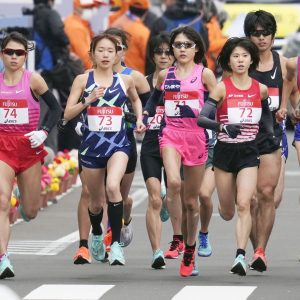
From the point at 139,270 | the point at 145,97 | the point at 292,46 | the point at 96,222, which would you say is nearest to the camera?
the point at 139,270

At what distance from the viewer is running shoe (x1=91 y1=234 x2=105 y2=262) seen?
55.2ft

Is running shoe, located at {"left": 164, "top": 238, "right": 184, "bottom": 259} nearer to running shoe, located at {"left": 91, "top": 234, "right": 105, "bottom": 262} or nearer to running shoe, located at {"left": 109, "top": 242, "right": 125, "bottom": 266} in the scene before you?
running shoe, located at {"left": 91, "top": 234, "right": 105, "bottom": 262}

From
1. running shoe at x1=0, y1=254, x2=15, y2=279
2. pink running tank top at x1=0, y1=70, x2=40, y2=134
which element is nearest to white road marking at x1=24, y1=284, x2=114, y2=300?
running shoe at x1=0, y1=254, x2=15, y2=279

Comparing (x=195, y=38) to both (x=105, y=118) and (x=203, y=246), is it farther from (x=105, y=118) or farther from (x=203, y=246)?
(x=203, y=246)

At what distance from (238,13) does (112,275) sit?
21.5 metres

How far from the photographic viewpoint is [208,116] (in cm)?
1558

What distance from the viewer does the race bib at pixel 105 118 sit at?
1616 cm

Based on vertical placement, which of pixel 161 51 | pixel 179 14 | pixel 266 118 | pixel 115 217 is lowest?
pixel 115 217

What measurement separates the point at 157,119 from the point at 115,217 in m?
1.28

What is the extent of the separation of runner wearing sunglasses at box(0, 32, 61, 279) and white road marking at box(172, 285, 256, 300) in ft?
5.87

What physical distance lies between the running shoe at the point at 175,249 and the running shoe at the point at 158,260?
1.01 meters

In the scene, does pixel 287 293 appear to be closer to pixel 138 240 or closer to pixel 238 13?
pixel 138 240

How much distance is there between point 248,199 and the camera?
51.7 feet

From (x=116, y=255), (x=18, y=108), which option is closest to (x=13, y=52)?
(x=18, y=108)
